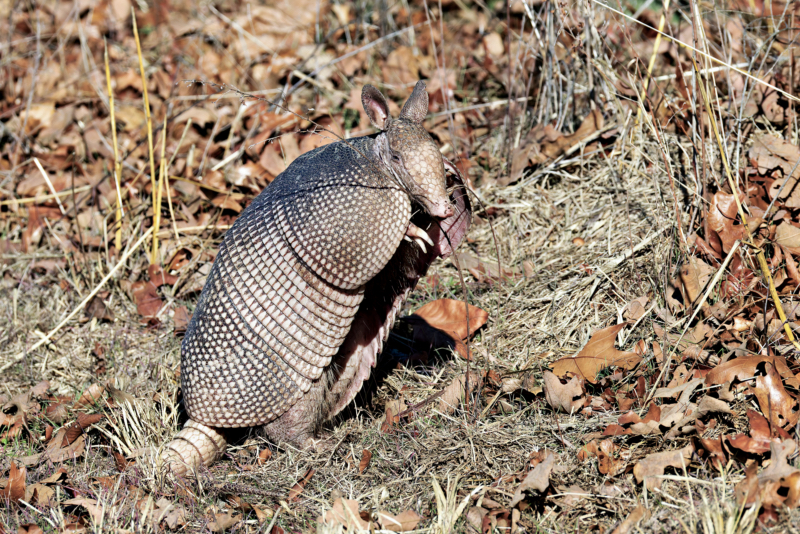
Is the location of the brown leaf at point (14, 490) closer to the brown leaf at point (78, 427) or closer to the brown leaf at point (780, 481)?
the brown leaf at point (78, 427)

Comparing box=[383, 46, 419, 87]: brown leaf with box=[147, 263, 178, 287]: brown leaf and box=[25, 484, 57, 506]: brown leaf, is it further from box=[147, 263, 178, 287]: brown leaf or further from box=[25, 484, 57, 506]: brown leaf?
box=[25, 484, 57, 506]: brown leaf

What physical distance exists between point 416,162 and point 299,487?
207 centimetres

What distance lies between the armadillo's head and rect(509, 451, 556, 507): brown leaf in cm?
145

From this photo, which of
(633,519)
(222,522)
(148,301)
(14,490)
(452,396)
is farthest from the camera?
(148,301)

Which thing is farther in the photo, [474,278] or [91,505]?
[474,278]

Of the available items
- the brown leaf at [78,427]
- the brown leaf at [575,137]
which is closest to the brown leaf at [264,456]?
the brown leaf at [78,427]

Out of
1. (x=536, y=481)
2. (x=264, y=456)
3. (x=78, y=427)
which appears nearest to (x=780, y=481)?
(x=536, y=481)

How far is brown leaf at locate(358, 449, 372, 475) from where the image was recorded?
174 inches

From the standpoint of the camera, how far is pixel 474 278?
5.92 meters

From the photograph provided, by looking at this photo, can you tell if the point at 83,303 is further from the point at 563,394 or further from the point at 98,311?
the point at 563,394

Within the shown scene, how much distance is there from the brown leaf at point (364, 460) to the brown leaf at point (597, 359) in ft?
4.36

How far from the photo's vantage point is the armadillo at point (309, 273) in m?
4.09

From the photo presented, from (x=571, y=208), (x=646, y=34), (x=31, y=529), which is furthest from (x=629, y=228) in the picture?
(x=31, y=529)

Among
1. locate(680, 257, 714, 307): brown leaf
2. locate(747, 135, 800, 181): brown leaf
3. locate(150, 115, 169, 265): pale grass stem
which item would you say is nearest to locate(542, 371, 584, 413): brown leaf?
locate(680, 257, 714, 307): brown leaf
